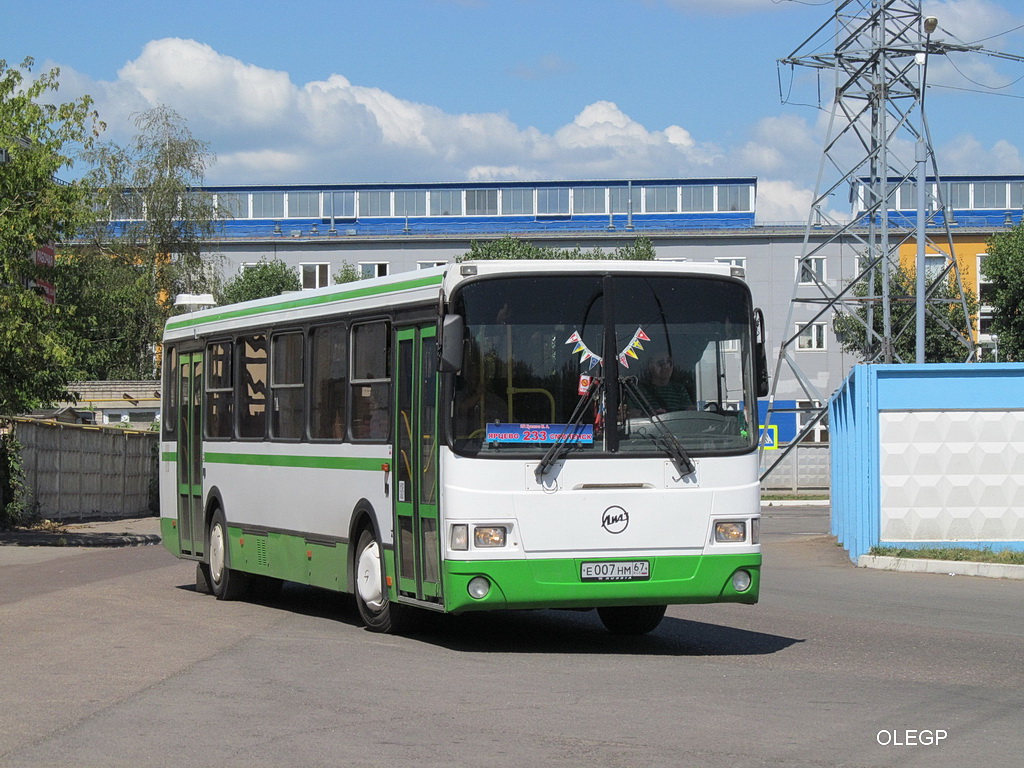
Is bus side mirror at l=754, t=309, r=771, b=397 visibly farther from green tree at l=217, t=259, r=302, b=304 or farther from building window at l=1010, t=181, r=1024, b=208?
building window at l=1010, t=181, r=1024, b=208

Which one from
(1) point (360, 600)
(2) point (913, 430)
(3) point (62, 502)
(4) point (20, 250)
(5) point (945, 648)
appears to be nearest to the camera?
(5) point (945, 648)

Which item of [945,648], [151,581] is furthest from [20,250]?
[945,648]

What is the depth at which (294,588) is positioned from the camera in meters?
18.2

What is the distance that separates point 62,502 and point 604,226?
179ft

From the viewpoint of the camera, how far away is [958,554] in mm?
20688

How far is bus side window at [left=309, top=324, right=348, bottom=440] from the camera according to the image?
43.7 ft

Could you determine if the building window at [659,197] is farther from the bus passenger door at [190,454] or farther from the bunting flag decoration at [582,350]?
the bunting flag decoration at [582,350]

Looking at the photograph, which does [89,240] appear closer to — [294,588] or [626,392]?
[294,588]

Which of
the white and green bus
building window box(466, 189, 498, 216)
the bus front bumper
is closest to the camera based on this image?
the bus front bumper

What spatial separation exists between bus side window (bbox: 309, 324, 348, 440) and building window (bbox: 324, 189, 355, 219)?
7822 centimetres

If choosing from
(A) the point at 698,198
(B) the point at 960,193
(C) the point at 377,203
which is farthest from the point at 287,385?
(B) the point at 960,193

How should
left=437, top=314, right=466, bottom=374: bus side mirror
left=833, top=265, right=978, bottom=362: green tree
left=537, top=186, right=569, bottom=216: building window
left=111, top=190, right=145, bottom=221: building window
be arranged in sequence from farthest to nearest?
left=537, top=186, right=569, bottom=216: building window → left=833, top=265, right=978, bottom=362: green tree → left=111, top=190, right=145, bottom=221: building window → left=437, top=314, right=466, bottom=374: bus side mirror

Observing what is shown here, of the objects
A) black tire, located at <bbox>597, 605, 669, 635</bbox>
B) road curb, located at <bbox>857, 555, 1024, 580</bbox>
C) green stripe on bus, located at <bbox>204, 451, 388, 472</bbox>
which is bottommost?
road curb, located at <bbox>857, 555, 1024, 580</bbox>

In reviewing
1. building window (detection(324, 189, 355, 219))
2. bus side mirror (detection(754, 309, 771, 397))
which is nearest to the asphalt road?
bus side mirror (detection(754, 309, 771, 397))
